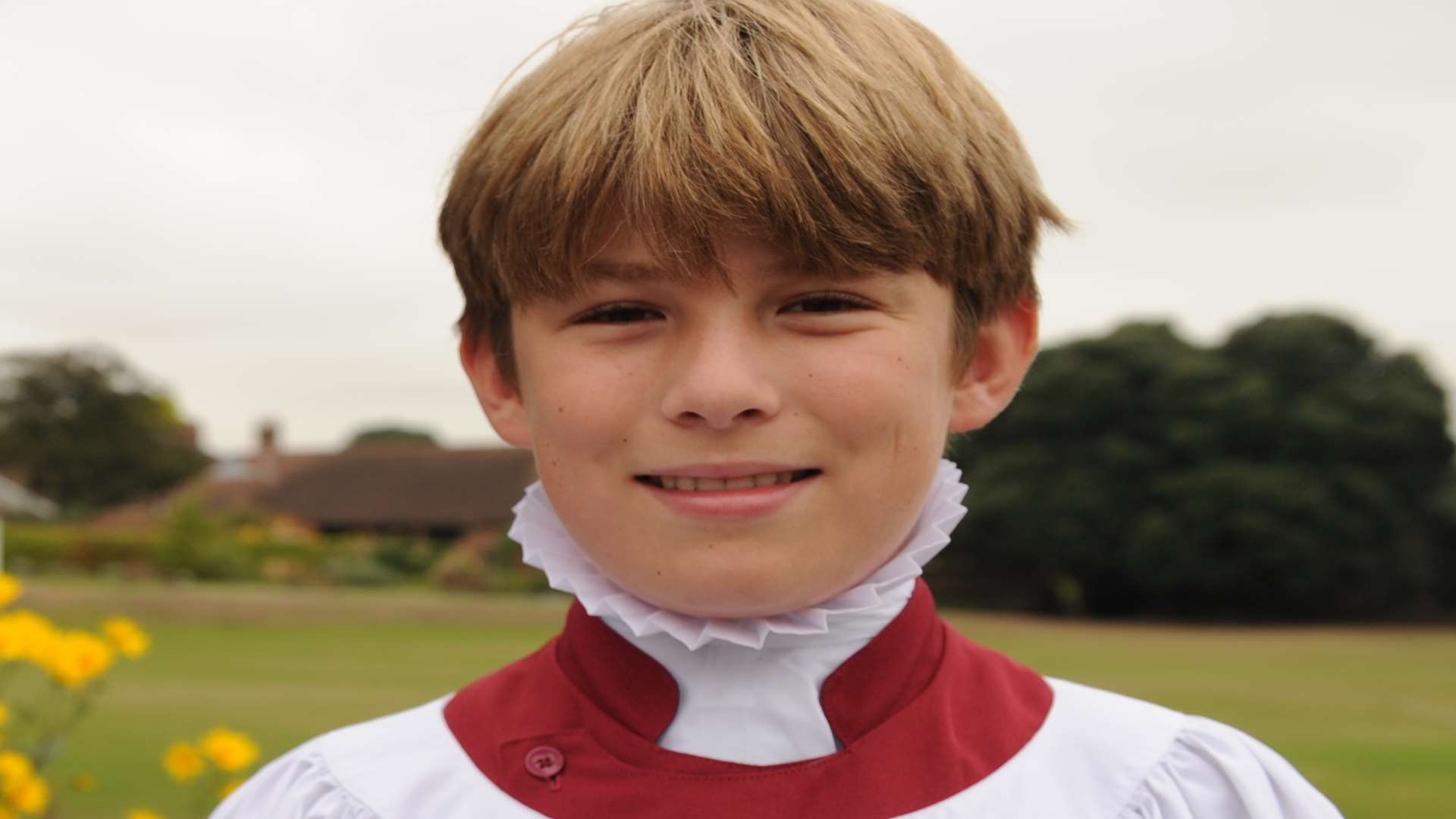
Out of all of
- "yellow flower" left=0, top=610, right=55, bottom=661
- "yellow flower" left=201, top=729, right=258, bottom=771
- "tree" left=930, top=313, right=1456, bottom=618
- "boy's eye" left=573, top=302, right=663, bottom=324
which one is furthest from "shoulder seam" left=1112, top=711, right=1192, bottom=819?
"tree" left=930, top=313, right=1456, bottom=618

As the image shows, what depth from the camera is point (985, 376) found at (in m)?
2.07

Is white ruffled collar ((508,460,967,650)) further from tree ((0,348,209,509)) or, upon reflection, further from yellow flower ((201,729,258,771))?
tree ((0,348,209,509))

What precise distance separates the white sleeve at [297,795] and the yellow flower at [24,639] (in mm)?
1712

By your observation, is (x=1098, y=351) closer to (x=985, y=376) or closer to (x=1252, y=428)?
(x=1252, y=428)

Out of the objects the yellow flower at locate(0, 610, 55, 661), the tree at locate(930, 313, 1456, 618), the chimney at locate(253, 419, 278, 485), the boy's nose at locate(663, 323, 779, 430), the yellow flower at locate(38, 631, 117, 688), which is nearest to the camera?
the boy's nose at locate(663, 323, 779, 430)

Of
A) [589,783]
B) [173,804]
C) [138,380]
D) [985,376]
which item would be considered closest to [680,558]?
[589,783]

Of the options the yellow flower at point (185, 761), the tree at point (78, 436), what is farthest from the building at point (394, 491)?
the yellow flower at point (185, 761)

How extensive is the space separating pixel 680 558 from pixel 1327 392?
35.2 m

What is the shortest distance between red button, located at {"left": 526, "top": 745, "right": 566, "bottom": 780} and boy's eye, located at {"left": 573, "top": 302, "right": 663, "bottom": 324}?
0.57 metres

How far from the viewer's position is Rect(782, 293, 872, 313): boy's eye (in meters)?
1.75

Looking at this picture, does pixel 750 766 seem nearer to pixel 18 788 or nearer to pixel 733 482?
pixel 733 482

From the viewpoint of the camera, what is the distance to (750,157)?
1689 mm

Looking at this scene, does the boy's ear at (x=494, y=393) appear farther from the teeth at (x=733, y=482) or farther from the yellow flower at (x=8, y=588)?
the yellow flower at (x=8, y=588)

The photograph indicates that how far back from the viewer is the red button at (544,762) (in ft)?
6.02
